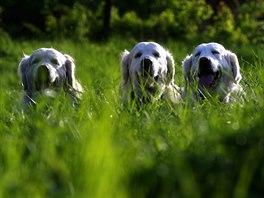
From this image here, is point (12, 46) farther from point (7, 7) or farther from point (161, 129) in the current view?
point (161, 129)

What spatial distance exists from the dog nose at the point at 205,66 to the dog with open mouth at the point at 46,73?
4.38 ft

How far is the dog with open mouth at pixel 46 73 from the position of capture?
6.82 m

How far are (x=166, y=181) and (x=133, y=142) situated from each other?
0.79 meters

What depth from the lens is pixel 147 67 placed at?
267 inches

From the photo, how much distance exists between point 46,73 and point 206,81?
5.50 ft

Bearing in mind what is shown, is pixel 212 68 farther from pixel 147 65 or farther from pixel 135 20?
pixel 135 20

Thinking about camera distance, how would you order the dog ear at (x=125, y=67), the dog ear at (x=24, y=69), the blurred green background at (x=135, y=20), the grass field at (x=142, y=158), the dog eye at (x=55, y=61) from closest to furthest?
the grass field at (x=142, y=158), the dog eye at (x=55, y=61), the dog ear at (x=24, y=69), the dog ear at (x=125, y=67), the blurred green background at (x=135, y=20)

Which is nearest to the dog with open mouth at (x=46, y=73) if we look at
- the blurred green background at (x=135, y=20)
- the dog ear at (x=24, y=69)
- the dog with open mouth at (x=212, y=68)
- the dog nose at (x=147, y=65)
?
the dog ear at (x=24, y=69)

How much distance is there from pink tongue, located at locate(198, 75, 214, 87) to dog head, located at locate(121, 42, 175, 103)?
0.34 metres

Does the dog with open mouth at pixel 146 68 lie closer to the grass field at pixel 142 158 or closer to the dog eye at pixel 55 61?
the dog eye at pixel 55 61

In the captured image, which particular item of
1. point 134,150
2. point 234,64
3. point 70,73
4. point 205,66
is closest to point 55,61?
point 70,73

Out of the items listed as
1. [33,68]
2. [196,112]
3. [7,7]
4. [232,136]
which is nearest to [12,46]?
[33,68]

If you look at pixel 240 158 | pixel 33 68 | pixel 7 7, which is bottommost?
pixel 7 7

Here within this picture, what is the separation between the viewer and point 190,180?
248cm
